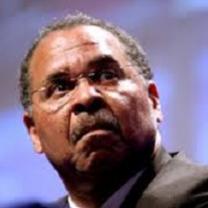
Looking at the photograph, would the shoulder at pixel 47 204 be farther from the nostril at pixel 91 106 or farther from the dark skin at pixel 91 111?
the nostril at pixel 91 106

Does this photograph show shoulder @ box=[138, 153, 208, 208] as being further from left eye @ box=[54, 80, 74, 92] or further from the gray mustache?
left eye @ box=[54, 80, 74, 92]

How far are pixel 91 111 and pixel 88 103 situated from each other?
0.02 metres

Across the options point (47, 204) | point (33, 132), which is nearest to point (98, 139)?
point (33, 132)

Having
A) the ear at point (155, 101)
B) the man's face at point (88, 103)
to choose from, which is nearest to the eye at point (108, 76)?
the man's face at point (88, 103)

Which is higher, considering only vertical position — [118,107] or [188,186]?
[118,107]

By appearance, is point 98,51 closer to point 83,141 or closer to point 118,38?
point 118,38

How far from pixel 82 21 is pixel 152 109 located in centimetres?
26

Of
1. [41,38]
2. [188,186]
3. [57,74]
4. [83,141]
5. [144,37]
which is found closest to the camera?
[188,186]

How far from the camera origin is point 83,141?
1.09 metres

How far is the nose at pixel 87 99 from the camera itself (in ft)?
3.63

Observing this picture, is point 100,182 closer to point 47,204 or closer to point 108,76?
point 108,76

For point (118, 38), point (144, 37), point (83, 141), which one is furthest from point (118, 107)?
point (144, 37)

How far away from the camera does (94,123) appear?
1097 millimetres

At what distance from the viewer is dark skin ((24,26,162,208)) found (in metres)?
1.10
